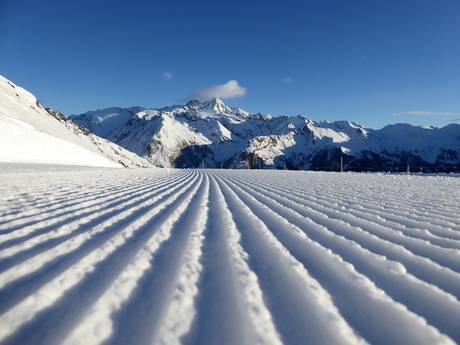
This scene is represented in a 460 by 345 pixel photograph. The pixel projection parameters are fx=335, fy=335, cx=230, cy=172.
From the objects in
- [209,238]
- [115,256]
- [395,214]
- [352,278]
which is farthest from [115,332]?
[395,214]

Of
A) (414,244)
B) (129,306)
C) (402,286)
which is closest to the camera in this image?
(129,306)

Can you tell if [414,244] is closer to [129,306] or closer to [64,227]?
[129,306]

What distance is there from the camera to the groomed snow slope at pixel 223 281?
1672 millimetres

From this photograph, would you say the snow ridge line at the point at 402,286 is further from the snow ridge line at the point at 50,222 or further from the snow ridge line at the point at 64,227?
the snow ridge line at the point at 50,222

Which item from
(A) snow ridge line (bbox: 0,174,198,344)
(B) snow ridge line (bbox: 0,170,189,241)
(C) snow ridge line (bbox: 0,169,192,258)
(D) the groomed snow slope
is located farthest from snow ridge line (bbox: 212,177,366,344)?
(B) snow ridge line (bbox: 0,170,189,241)

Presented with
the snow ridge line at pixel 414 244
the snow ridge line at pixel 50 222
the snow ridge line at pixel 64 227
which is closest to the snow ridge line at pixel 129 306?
the snow ridge line at pixel 64 227

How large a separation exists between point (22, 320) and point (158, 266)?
1.00 metres

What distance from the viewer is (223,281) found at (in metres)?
2.30

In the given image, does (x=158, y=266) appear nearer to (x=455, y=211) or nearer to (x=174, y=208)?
(x=174, y=208)

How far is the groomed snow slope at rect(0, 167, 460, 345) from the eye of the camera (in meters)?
1.67

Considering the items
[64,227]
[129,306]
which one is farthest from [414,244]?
[64,227]

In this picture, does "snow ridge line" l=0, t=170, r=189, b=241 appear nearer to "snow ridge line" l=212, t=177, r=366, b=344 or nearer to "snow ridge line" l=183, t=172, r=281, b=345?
"snow ridge line" l=183, t=172, r=281, b=345

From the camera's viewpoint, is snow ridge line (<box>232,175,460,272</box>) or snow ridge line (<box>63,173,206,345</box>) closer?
snow ridge line (<box>63,173,206,345</box>)

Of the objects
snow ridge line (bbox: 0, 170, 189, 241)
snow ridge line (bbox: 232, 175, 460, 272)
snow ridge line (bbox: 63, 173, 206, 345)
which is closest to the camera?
snow ridge line (bbox: 63, 173, 206, 345)
